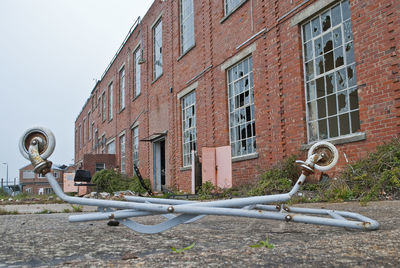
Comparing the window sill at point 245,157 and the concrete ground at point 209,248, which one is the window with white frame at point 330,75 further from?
the concrete ground at point 209,248

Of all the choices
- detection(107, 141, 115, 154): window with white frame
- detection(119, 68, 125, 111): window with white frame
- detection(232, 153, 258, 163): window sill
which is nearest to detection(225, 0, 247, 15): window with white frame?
detection(232, 153, 258, 163): window sill

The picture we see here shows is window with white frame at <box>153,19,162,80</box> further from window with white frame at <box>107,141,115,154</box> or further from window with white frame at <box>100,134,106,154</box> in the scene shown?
window with white frame at <box>100,134,106,154</box>

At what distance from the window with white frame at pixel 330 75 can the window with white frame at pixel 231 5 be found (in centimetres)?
268

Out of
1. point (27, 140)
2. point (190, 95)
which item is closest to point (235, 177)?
point (190, 95)

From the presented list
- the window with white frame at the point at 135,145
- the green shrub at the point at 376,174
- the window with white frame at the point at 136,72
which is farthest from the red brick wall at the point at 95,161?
the green shrub at the point at 376,174

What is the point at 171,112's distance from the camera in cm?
1381

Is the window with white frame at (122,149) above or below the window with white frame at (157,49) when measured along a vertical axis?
below

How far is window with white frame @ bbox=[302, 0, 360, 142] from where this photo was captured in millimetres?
6480

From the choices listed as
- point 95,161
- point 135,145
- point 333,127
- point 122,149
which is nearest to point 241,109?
point 333,127

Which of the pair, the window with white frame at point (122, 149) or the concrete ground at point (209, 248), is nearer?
the concrete ground at point (209, 248)

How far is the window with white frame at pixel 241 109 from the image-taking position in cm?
916

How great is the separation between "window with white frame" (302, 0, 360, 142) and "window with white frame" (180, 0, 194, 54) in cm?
573

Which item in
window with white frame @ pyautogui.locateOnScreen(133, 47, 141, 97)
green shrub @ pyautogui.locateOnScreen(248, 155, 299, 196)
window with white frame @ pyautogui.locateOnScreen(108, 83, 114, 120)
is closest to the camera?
green shrub @ pyautogui.locateOnScreen(248, 155, 299, 196)

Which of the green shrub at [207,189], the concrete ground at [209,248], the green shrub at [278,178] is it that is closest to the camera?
the concrete ground at [209,248]
